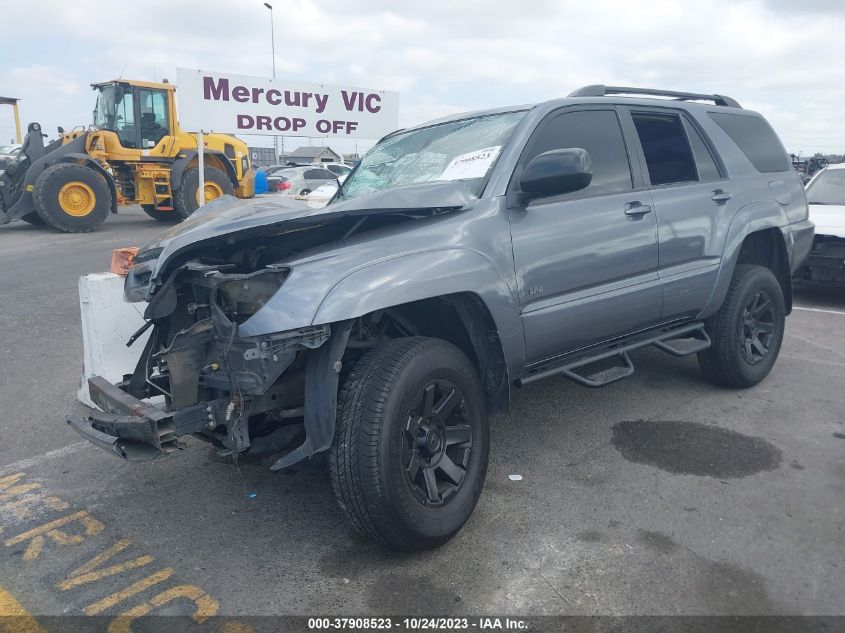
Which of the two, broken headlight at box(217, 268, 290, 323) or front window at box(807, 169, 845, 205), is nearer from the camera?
broken headlight at box(217, 268, 290, 323)

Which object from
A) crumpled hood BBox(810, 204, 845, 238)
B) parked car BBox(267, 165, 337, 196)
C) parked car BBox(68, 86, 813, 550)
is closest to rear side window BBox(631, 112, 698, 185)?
parked car BBox(68, 86, 813, 550)

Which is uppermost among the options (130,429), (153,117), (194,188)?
(153,117)

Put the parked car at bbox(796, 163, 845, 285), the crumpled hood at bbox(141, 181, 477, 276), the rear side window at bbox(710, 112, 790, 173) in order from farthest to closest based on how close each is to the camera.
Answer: the parked car at bbox(796, 163, 845, 285) < the rear side window at bbox(710, 112, 790, 173) < the crumpled hood at bbox(141, 181, 477, 276)

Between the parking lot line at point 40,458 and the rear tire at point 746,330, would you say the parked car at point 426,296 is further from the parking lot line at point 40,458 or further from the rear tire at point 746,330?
the parking lot line at point 40,458

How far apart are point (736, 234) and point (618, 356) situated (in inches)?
51.1

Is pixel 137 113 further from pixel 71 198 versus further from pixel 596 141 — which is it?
pixel 596 141

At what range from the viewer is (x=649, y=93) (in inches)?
186

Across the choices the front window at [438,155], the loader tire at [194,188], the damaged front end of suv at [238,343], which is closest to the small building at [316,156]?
the loader tire at [194,188]

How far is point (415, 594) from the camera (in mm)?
2711

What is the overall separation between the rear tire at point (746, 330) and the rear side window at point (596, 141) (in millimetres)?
1370

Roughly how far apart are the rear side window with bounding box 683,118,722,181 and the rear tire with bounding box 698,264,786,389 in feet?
2.45

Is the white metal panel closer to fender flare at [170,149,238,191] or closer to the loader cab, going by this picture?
fender flare at [170,149,238,191]

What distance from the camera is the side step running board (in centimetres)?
369

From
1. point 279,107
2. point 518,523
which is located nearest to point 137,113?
point 279,107
